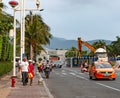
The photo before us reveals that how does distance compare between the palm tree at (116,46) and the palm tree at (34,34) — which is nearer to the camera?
the palm tree at (34,34)

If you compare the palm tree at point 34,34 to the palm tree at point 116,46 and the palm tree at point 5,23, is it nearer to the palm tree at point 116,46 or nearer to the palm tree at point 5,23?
the palm tree at point 5,23

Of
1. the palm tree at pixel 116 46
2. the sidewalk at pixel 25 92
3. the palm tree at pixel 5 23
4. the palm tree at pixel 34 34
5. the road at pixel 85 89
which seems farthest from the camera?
the palm tree at pixel 116 46

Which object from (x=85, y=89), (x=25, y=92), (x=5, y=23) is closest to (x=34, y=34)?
(x=5, y=23)

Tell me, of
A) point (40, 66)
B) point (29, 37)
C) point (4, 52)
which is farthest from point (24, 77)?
point (29, 37)

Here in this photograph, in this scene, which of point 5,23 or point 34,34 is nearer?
point 5,23

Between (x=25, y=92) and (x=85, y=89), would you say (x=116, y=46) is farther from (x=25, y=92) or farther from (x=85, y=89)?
(x=25, y=92)

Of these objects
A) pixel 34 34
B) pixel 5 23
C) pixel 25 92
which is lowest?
pixel 25 92

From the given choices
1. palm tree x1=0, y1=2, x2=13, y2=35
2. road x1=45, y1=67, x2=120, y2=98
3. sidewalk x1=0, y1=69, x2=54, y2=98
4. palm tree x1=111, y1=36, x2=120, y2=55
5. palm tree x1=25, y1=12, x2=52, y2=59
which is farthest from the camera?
palm tree x1=111, y1=36, x2=120, y2=55

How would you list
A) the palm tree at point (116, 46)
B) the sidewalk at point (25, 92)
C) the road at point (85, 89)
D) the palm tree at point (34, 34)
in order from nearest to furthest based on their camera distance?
1. the sidewalk at point (25, 92)
2. the road at point (85, 89)
3. the palm tree at point (34, 34)
4. the palm tree at point (116, 46)

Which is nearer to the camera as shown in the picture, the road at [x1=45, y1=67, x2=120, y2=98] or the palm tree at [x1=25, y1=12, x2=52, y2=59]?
the road at [x1=45, y1=67, x2=120, y2=98]

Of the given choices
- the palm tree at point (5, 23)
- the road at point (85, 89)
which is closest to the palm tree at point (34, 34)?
the palm tree at point (5, 23)

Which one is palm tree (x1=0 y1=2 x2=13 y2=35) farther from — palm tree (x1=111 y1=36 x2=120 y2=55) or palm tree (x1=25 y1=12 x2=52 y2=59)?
palm tree (x1=111 y1=36 x2=120 y2=55)

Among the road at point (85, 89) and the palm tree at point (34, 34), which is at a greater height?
the palm tree at point (34, 34)

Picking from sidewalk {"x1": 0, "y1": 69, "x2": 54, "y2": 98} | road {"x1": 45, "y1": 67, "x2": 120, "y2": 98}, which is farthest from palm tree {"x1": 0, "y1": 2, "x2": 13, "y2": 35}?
sidewalk {"x1": 0, "y1": 69, "x2": 54, "y2": 98}
